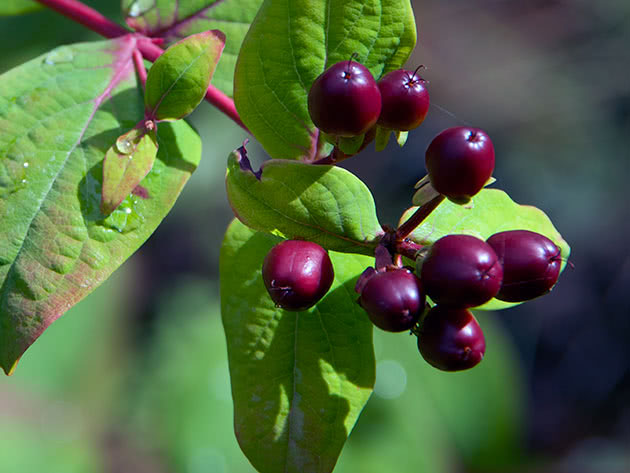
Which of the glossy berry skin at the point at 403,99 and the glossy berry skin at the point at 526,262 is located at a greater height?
the glossy berry skin at the point at 403,99

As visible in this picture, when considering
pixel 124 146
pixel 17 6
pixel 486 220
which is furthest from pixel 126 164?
pixel 17 6

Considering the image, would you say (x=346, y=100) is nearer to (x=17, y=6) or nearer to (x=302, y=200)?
(x=302, y=200)

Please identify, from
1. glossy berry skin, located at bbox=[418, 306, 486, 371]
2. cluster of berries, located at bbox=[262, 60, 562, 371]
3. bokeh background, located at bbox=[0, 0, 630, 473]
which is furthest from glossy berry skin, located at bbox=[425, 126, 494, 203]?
bokeh background, located at bbox=[0, 0, 630, 473]

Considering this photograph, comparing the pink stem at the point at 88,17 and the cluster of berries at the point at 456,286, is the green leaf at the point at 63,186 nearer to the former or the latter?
the pink stem at the point at 88,17

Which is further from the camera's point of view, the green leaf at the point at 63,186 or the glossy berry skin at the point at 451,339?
the green leaf at the point at 63,186

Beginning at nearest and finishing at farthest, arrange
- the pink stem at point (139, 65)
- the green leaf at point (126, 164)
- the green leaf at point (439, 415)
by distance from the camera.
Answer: the green leaf at point (126, 164)
the pink stem at point (139, 65)
the green leaf at point (439, 415)

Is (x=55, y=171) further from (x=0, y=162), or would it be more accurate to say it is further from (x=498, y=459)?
(x=498, y=459)

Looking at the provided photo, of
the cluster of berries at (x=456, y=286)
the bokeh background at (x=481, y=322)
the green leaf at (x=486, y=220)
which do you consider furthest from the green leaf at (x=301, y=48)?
the bokeh background at (x=481, y=322)
